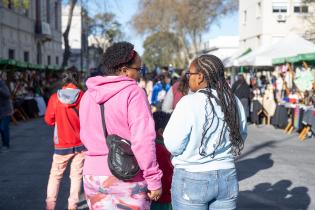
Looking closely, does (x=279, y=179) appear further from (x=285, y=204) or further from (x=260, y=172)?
(x=285, y=204)

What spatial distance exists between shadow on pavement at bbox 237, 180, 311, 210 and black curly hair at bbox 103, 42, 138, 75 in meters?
3.42

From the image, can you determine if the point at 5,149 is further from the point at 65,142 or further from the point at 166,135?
the point at 166,135

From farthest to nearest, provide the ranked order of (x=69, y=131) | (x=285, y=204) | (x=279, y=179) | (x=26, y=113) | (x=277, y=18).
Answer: (x=277, y=18) → (x=26, y=113) → (x=279, y=179) → (x=285, y=204) → (x=69, y=131)

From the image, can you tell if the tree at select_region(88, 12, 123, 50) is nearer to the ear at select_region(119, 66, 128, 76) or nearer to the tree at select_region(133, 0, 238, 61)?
the tree at select_region(133, 0, 238, 61)

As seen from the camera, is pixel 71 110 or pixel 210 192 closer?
pixel 210 192

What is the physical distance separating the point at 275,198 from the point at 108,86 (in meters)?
4.21

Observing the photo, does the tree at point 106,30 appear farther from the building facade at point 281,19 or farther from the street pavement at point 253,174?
the street pavement at point 253,174

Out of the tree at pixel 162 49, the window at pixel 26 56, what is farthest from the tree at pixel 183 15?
the window at pixel 26 56

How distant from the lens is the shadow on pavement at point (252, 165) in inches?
331

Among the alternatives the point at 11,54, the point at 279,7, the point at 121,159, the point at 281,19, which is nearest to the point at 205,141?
the point at 121,159

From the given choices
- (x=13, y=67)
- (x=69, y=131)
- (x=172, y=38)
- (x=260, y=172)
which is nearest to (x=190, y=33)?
(x=172, y=38)

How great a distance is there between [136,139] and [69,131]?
2.60 meters

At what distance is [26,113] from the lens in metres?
19.6

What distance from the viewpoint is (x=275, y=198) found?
22.3 ft
